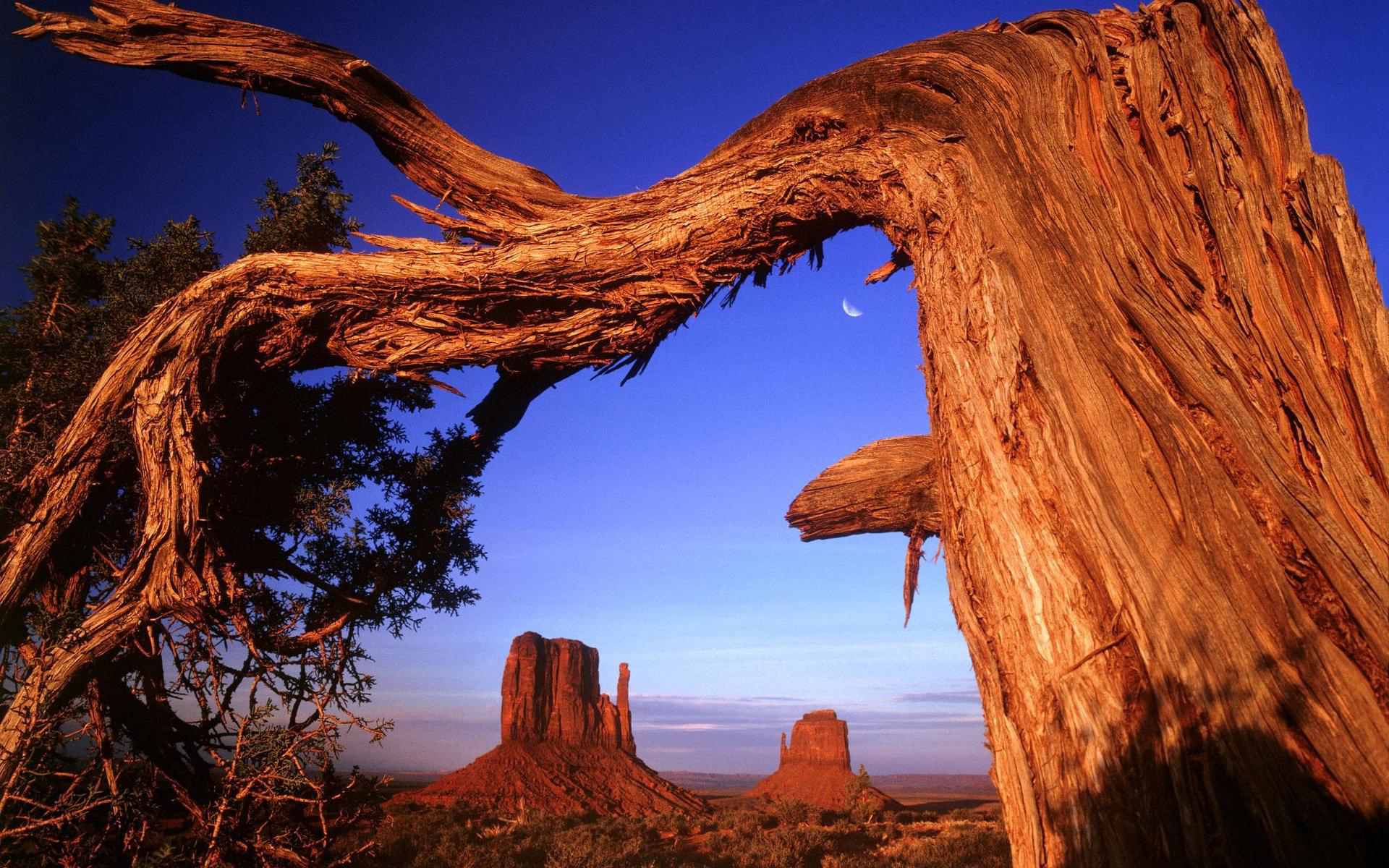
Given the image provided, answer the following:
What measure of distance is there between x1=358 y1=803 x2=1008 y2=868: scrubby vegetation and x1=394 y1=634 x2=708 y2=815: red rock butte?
18.4 meters

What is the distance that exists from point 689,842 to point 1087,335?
118ft

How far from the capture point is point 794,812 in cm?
3962

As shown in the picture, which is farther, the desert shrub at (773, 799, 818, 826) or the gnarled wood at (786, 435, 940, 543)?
the desert shrub at (773, 799, 818, 826)

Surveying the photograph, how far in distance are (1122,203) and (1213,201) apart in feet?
1.10

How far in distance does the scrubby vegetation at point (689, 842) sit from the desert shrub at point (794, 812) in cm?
9

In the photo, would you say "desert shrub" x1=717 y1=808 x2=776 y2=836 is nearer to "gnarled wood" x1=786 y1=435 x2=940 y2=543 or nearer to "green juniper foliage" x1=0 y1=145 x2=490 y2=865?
"green juniper foliage" x1=0 y1=145 x2=490 y2=865

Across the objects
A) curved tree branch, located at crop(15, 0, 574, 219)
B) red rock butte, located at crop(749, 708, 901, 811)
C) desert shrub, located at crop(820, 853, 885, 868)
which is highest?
curved tree branch, located at crop(15, 0, 574, 219)

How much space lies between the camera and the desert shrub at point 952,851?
2148 centimetres

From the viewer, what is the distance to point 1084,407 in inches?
99.0

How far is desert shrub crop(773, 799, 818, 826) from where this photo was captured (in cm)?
3859

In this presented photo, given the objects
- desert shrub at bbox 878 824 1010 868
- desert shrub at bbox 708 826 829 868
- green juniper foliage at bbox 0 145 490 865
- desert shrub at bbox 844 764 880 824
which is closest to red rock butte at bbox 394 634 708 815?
desert shrub at bbox 844 764 880 824

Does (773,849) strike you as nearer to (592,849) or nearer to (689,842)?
(592,849)

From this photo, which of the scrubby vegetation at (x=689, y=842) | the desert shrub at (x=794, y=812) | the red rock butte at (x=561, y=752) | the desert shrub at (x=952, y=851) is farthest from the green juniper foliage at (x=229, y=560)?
the red rock butte at (x=561, y=752)

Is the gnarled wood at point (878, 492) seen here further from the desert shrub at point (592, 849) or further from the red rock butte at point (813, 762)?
the red rock butte at point (813, 762)
